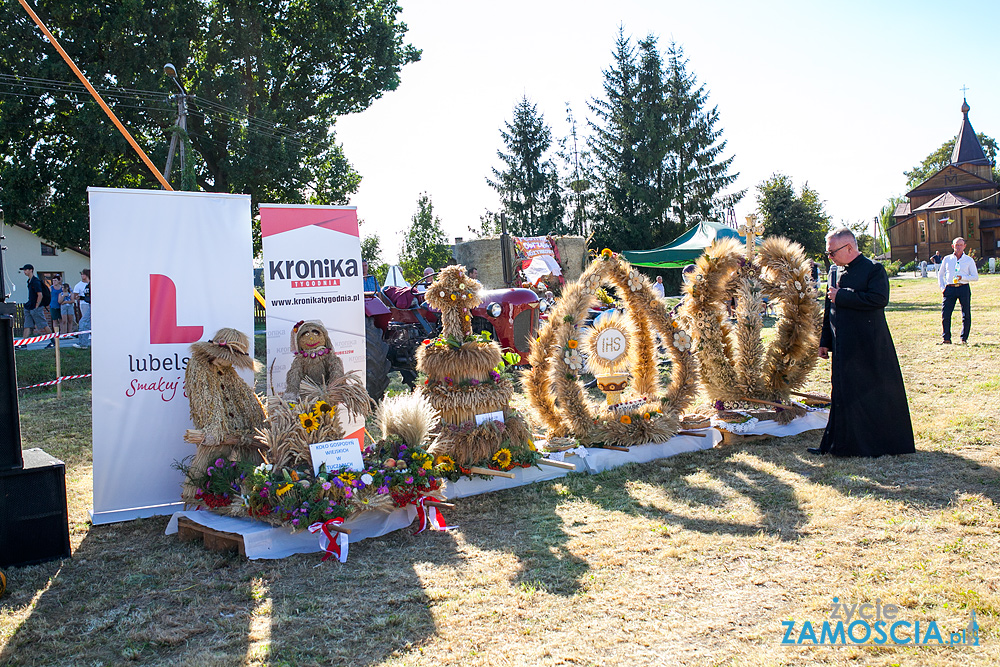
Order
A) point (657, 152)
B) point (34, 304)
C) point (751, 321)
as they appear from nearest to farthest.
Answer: point (751, 321) → point (34, 304) → point (657, 152)

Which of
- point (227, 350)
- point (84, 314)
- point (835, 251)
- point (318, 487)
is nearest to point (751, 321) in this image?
point (835, 251)

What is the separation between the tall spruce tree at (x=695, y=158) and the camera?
109 feet

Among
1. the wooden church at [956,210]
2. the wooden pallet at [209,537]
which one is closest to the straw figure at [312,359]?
the wooden pallet at [209,537]

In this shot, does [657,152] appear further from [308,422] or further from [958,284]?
[308,422]

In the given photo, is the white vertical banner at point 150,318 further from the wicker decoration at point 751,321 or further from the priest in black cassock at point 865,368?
the priest in black cassock at point 865,368

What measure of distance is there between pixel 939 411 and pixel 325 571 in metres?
6.46

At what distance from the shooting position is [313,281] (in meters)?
5.59

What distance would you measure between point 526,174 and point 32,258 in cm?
2474

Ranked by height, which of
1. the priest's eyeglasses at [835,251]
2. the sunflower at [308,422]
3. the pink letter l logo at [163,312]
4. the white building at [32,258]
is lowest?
the sunflower at [308,422]

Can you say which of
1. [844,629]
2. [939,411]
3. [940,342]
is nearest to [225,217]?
[844,629]

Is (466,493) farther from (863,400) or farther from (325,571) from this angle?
(863,400)

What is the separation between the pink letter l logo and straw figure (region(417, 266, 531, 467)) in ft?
6.05

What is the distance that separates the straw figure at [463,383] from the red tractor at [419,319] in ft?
10.4

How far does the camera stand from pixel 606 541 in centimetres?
421
